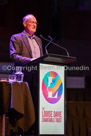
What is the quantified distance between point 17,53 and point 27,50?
0.14 meters

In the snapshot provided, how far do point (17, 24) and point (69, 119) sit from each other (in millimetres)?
2779

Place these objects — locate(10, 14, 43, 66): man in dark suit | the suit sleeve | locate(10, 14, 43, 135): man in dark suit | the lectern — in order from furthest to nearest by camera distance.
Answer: locate(10, 14, 43, 66): man in dark suit
the suit sleeve
locate(10, 14, 43, 135): man in dark suit
the lectern

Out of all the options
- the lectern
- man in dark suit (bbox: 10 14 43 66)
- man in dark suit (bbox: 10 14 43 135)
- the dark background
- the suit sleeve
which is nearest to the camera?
the lectern

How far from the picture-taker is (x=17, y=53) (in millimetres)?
2891

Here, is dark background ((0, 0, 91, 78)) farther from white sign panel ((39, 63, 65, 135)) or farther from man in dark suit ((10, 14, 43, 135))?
white sign panel ((39, 63, 65, 135))

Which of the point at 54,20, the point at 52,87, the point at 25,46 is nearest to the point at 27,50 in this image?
the point at 25,46

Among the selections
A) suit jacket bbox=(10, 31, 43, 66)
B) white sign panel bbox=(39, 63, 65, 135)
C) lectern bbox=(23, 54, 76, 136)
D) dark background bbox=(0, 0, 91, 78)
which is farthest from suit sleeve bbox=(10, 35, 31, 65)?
dark background bbox=(0, 0, 91, 78)

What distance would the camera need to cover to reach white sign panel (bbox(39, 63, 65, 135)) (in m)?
2.40

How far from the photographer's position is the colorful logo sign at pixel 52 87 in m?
2.43

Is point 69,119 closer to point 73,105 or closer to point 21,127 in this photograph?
point 73,105

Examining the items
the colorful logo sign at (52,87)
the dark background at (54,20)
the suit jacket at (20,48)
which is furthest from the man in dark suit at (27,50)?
the dark background at (54,20)

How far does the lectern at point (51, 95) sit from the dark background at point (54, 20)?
131 inches

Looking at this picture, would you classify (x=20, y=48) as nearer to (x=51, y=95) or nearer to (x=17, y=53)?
(x=17, y=53)

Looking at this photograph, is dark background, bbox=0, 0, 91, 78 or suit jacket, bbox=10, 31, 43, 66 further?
dark background, bbox=0, 0, 91, 78
